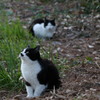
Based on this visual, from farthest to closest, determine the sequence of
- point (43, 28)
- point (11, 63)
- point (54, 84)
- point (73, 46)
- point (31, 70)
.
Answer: point (43, 28), point (73, 46), point (11, 63), point (54, 84), point (31, 70)

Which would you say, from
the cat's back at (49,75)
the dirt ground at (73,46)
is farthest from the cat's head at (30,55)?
the dirt ground at (73,46)

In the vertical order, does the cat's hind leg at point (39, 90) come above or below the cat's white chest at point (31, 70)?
below

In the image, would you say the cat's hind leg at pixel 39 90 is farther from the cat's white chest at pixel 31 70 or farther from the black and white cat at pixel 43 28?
the black and white cat at pixel 43 28

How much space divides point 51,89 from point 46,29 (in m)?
3.65

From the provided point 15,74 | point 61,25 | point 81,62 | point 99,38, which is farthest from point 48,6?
point 15,74

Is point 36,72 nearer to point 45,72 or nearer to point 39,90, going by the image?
point 45,72

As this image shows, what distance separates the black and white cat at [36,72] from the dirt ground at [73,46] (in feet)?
0.44

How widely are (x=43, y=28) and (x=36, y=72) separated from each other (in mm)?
3882

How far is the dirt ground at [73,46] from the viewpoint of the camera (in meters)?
4.20

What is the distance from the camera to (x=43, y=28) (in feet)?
26.3

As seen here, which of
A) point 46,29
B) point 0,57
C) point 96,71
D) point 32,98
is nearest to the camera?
point 32,98

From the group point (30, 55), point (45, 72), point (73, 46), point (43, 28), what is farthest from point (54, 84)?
point (43, 28)

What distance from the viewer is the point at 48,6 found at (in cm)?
1032

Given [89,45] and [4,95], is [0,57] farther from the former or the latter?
[89,45]
